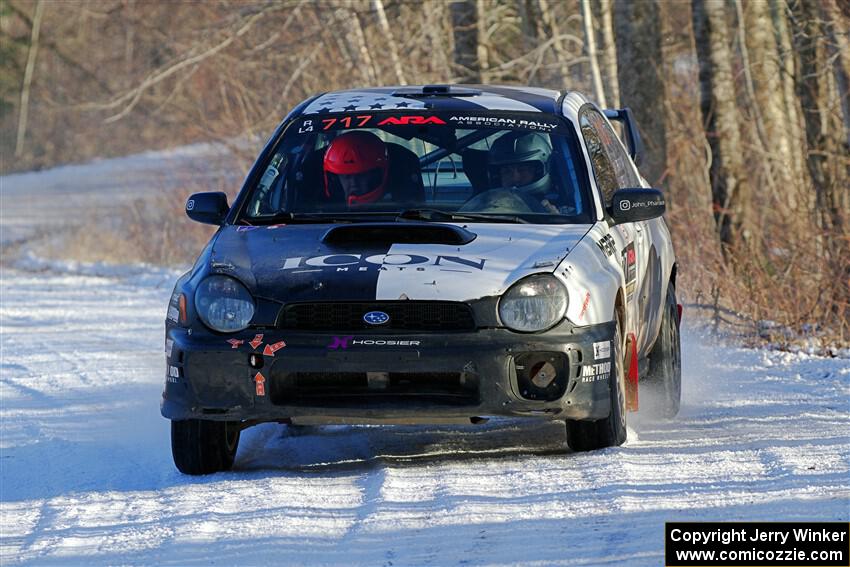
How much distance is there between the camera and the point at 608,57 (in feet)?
67.9

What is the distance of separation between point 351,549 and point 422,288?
1.37m

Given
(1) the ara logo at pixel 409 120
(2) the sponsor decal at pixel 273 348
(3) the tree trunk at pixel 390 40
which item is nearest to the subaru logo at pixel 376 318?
(2) the sponsor decal at pixel 273 348

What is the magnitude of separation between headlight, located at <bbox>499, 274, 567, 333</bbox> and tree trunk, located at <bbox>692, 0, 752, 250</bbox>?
30.7 feet

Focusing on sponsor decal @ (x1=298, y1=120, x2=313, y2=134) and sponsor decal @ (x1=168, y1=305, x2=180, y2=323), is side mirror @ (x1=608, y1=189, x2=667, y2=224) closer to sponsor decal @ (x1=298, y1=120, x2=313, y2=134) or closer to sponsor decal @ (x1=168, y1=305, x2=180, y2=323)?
sponsor decal @ (x1=298, y1=120, x2=313, y2=134)

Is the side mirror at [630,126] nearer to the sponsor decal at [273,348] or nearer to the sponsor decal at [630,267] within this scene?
the sponsor decal at [630,267]

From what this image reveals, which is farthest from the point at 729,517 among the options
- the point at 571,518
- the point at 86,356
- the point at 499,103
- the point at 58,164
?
the point at 58,164

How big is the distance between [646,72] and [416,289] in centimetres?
1031

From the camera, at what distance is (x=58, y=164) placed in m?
43.9

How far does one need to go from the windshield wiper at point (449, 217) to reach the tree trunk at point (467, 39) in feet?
44.2

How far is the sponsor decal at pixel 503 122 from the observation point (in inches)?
297

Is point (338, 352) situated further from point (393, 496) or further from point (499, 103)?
point (499, 103)

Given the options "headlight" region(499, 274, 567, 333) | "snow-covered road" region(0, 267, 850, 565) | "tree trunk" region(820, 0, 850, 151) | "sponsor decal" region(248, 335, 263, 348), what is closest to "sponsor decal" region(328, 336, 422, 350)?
"sponsor decal" region(248, 335, 263, 348)

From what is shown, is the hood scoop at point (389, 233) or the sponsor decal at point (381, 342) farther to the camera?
the hood scoop at point (389, 233)

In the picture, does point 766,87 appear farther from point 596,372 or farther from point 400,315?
point 400,315
